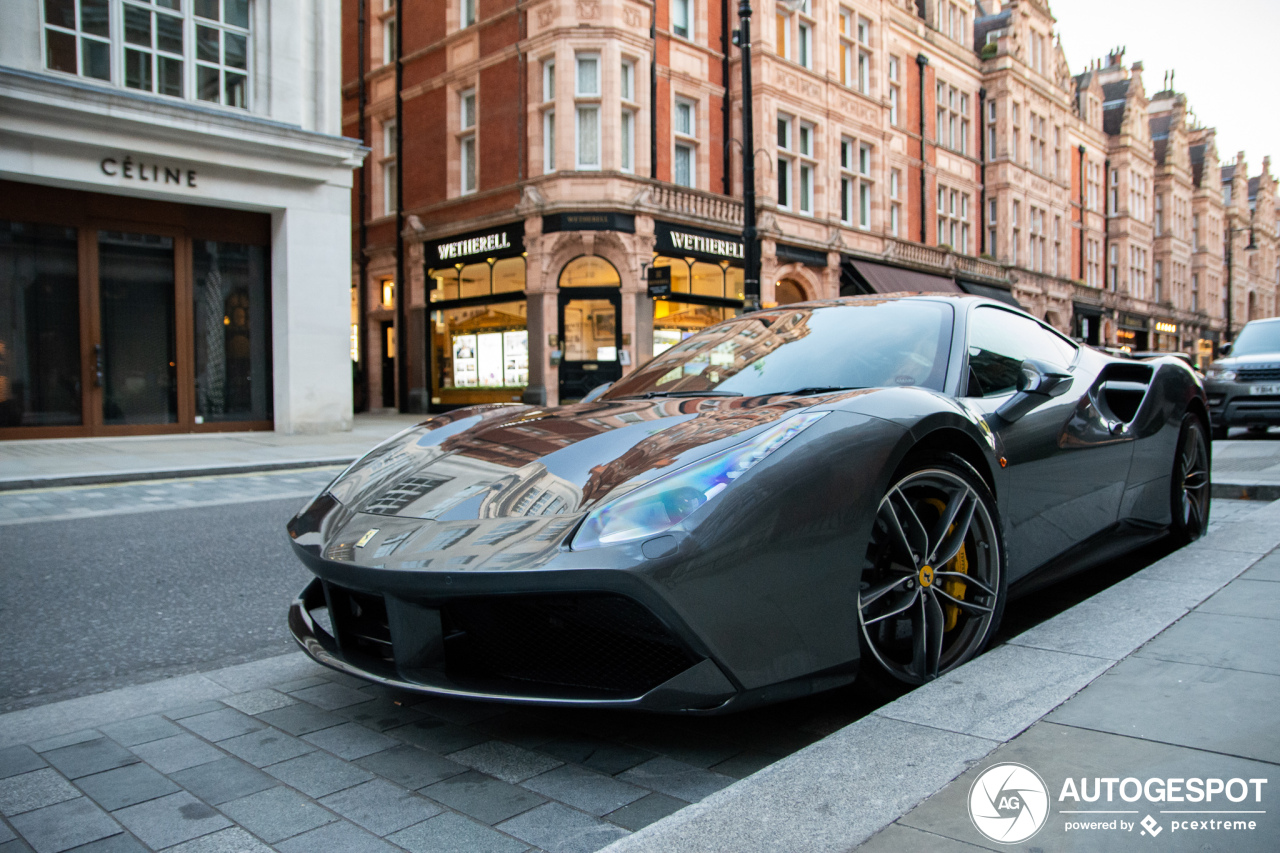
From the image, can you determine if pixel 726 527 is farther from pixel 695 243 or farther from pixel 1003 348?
pixel 695 243

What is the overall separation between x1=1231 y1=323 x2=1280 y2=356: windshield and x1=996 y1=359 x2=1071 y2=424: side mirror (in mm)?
11071

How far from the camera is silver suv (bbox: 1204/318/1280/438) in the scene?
37.8ft

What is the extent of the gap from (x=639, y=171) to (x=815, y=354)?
18344 mm

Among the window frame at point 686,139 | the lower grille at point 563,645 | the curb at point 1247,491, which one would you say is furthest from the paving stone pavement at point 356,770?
the window frame at point 686,139

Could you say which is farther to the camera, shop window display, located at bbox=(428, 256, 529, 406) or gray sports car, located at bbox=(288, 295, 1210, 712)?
shop window display, located at bbox=(428, 256, 529, 406)

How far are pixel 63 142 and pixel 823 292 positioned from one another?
59.2ft

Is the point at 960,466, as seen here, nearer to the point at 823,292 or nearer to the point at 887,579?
the point at 887,579

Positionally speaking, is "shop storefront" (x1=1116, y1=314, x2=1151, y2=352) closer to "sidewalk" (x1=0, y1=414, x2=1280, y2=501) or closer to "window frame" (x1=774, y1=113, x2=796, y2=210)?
"window frame" (x1=774, y1=113, x2=796, y2=210)

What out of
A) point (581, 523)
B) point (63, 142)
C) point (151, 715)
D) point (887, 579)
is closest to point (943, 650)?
point (887, 579)

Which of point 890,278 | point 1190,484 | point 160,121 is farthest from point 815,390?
point 890,278

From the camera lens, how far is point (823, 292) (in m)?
25.0

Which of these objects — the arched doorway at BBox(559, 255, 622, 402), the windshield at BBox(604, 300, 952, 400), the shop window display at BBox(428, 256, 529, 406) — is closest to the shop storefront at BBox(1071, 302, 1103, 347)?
the arched doorway at BBox(559, 255, 622, 402)

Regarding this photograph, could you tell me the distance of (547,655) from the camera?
2156 mm

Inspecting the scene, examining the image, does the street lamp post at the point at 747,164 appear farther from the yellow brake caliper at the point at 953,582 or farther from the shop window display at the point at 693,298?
the yellow brake caliper at the point at 953,582
